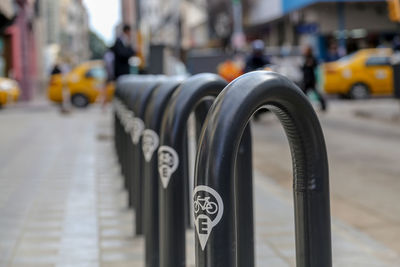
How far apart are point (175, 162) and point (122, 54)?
9.57 meters

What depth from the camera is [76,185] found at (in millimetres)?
7773

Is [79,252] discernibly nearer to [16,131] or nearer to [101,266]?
[101,266]

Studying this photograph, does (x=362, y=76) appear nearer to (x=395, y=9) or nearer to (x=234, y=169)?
(x=395, y=9)

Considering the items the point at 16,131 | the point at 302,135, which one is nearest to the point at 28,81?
the point at 16,131

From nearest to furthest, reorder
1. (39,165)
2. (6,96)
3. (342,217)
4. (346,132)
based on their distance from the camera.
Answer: (342,217) < (39,165) < (346,132) < (6,96)

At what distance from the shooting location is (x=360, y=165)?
9320 mm

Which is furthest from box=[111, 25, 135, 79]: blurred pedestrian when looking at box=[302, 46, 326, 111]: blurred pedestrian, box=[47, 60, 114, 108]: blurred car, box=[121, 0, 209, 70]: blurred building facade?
box=[121, 0, 209, 70]: blurred building facade

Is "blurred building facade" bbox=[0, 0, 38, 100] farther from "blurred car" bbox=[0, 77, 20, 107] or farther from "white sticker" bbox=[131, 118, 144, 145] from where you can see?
"white sticker" bbox=[131, 118, 144, 145]

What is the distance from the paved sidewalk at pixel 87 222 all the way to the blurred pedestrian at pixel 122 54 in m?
2.89

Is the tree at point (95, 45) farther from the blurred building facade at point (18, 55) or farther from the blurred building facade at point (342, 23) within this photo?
the blurred building facade at point (342, 23)

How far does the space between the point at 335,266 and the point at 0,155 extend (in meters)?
7.49

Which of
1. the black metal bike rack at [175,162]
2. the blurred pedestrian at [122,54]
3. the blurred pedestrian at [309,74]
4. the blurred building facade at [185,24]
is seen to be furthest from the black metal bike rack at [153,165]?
the blurred building facade at [185,24]

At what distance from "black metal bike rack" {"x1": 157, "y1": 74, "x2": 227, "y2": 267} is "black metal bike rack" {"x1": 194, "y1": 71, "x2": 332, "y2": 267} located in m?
0.88

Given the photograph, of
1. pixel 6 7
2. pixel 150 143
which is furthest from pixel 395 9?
pixel 150 143
